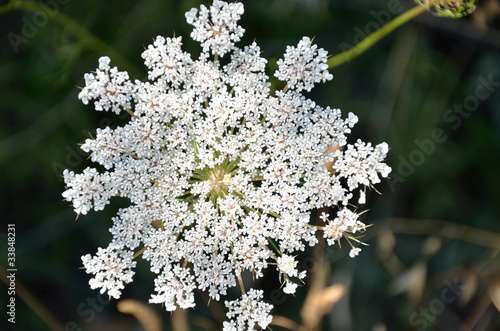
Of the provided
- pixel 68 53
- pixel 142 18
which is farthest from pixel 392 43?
pixel 68 53

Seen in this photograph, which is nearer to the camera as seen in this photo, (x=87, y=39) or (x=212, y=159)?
(x=212, y=159)

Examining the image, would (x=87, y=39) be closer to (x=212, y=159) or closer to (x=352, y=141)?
(x=212, y=159)

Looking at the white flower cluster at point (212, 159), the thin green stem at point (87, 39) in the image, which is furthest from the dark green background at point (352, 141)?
the white flower cluster at point (212, 159)

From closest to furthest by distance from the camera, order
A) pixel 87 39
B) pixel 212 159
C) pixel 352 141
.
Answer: pixel 212 159, pixel 87 39, pixel 352 141

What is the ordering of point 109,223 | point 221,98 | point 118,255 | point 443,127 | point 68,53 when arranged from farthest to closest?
point 443,127
point 109,223
point 68,53
point 118,255
point 221,98

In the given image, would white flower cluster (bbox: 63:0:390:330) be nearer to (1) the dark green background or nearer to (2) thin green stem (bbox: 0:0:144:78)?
(2) thin green stem (bbox: 0:0:144:78)

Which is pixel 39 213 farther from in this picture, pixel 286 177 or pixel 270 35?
pixel 270 35

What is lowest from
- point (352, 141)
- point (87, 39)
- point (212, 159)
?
point (212, 159)

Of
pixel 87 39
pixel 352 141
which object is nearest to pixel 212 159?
pixel 87 39

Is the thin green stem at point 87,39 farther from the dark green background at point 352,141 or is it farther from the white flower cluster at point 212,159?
the white flower cluster at point 212,159
